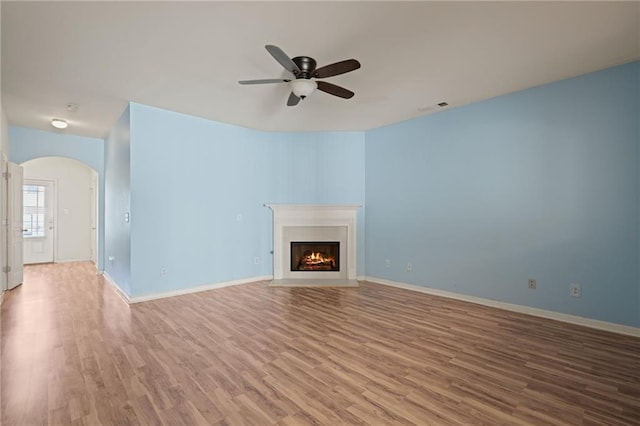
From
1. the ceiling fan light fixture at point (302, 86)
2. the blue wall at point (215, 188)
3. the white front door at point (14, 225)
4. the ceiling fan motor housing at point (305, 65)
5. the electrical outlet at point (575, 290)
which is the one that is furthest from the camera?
the white front door at point (14, 225)

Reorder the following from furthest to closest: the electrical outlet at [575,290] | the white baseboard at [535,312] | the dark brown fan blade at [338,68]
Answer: the electrical outlet at [575,290]
the white baseboard at [535,312]
the dark brown fan blade at [338,68]

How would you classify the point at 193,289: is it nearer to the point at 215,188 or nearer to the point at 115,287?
the point at 115,287

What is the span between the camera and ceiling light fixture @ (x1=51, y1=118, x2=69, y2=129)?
16.0 feet

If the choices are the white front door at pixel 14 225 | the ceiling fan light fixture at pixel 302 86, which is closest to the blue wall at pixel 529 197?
the ceiling fan light fixture at pixel 302 86

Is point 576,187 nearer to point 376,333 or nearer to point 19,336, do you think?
point 376,333

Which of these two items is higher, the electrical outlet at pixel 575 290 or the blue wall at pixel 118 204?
the blue wall at pixel 118 204

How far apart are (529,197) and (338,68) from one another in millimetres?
2882

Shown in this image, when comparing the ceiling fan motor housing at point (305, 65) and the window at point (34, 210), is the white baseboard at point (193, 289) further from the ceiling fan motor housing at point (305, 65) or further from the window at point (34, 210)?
the window at point (34, 210)

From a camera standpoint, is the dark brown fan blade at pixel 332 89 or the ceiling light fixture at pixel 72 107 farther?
the ceiling light fixture at pixel 72 107

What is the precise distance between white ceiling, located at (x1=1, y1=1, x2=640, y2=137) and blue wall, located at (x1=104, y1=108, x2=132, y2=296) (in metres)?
0.73

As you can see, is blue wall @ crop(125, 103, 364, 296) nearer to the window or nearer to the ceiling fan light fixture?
the ceiling fan light fixture

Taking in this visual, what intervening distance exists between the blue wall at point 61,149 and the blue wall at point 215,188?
2827 millimetres

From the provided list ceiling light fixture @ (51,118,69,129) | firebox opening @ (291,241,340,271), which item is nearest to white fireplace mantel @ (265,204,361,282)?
firebox opening @ (291,241,340,271)

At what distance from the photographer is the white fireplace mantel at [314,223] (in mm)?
5473
